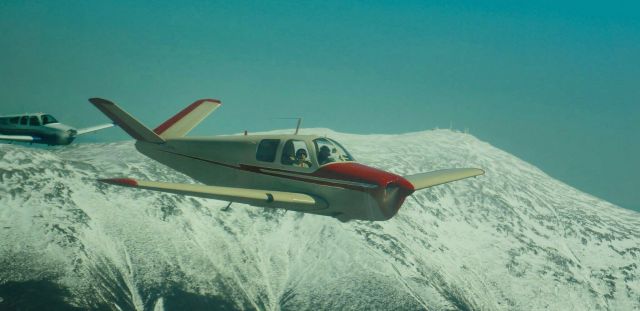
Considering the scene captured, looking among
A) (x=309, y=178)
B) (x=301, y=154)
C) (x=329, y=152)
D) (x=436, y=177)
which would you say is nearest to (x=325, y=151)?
(x=329, y=152)

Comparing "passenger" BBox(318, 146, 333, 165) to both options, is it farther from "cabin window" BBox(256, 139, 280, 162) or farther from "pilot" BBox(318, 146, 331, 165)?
"cabin window" BBox(256, 139, 280, 162)

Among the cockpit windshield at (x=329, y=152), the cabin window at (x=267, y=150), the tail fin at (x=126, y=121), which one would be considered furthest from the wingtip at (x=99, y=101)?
the cockpit windshield at (x=329, y=152)

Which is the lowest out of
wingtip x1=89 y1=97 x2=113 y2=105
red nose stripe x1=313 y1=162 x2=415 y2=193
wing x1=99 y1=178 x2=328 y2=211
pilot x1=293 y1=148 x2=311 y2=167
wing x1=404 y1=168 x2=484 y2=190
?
wing x1=99 y1=178 x2=328 y2=211

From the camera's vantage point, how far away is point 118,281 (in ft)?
643

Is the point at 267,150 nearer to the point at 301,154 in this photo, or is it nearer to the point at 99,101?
the point at 301,154

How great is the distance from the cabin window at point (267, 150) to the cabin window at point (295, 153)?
0.54 m

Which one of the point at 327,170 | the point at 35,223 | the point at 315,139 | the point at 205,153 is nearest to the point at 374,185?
the point at 327,170

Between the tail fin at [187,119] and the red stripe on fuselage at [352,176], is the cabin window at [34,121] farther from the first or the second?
the red stripe on fuselage at [352,176]

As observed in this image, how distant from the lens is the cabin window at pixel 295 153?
2272cm

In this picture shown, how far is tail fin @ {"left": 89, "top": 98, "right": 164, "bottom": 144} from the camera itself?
25050mm

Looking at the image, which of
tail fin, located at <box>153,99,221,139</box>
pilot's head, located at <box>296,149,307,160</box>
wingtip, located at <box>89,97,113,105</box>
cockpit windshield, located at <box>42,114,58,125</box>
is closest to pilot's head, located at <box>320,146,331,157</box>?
pilot's head, located at <box>296,149,307,160</box>

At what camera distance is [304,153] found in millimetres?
22844

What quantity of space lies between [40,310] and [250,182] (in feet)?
602

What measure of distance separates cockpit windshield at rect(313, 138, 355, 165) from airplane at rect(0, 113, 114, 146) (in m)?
19.1
